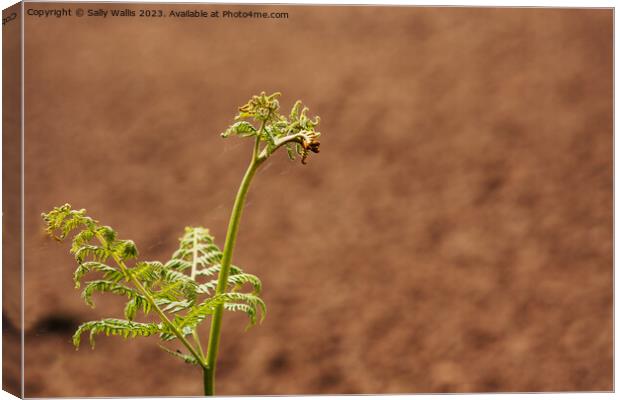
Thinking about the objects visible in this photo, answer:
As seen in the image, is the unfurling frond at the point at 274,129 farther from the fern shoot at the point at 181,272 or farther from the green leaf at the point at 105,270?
the green leaf at the point at 105,270

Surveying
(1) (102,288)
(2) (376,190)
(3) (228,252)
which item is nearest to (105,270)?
(1) (102,288)

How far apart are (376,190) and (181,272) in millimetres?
691

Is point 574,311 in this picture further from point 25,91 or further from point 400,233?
point 25,91

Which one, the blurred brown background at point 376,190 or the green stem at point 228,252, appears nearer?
the green stem at point 228,252

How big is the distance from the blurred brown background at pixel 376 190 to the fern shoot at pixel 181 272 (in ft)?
1.14

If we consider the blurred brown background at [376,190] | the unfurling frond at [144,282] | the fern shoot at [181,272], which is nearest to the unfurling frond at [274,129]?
the fern shoot at [181,272]

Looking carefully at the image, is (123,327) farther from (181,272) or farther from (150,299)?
(181,272)

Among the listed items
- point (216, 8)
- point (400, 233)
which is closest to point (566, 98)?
point (400, 233)

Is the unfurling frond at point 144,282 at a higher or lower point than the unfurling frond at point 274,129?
lower

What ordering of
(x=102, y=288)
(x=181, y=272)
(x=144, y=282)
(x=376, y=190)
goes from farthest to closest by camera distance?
(x=376, y=190), (x=181, y=272), (x=144, y=282), (x=102, y=288)

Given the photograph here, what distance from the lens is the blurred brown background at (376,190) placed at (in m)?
2.81

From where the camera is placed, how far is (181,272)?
2.59 metres

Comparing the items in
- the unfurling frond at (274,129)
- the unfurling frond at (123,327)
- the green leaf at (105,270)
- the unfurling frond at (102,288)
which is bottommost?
the unfurling frond at (123,327)

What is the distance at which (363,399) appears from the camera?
2.92 meters
